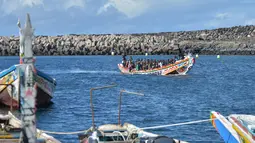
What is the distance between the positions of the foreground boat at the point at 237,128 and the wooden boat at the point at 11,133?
550 centimetres

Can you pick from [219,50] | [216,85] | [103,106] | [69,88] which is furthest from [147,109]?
[219,50]

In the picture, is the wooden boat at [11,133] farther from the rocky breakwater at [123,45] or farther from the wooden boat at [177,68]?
the rocky breakwater at [123,45]

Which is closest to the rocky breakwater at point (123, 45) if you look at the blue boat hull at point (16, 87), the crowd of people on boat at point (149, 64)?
the crowd of people on boat at point (149, 64)

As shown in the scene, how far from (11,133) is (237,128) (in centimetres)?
682

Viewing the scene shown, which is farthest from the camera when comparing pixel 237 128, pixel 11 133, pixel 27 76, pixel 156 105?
pixel 156 105

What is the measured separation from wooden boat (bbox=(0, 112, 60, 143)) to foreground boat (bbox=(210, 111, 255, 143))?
5.50 m

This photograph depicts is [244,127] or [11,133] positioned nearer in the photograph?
[11,133]

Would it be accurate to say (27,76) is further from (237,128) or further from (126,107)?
(126,107)

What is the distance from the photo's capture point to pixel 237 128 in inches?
677

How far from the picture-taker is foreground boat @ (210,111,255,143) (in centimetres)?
1636

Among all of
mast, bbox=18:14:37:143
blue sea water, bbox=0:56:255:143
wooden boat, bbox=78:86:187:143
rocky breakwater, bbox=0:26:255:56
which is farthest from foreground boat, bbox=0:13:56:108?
rocky breakwater, bbox=0:26:255:56

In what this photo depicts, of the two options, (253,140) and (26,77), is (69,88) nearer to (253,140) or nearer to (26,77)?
(253,140)

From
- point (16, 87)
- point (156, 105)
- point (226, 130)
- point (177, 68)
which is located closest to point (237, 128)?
point (226, 130)

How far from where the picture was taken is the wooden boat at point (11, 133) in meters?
14.6
